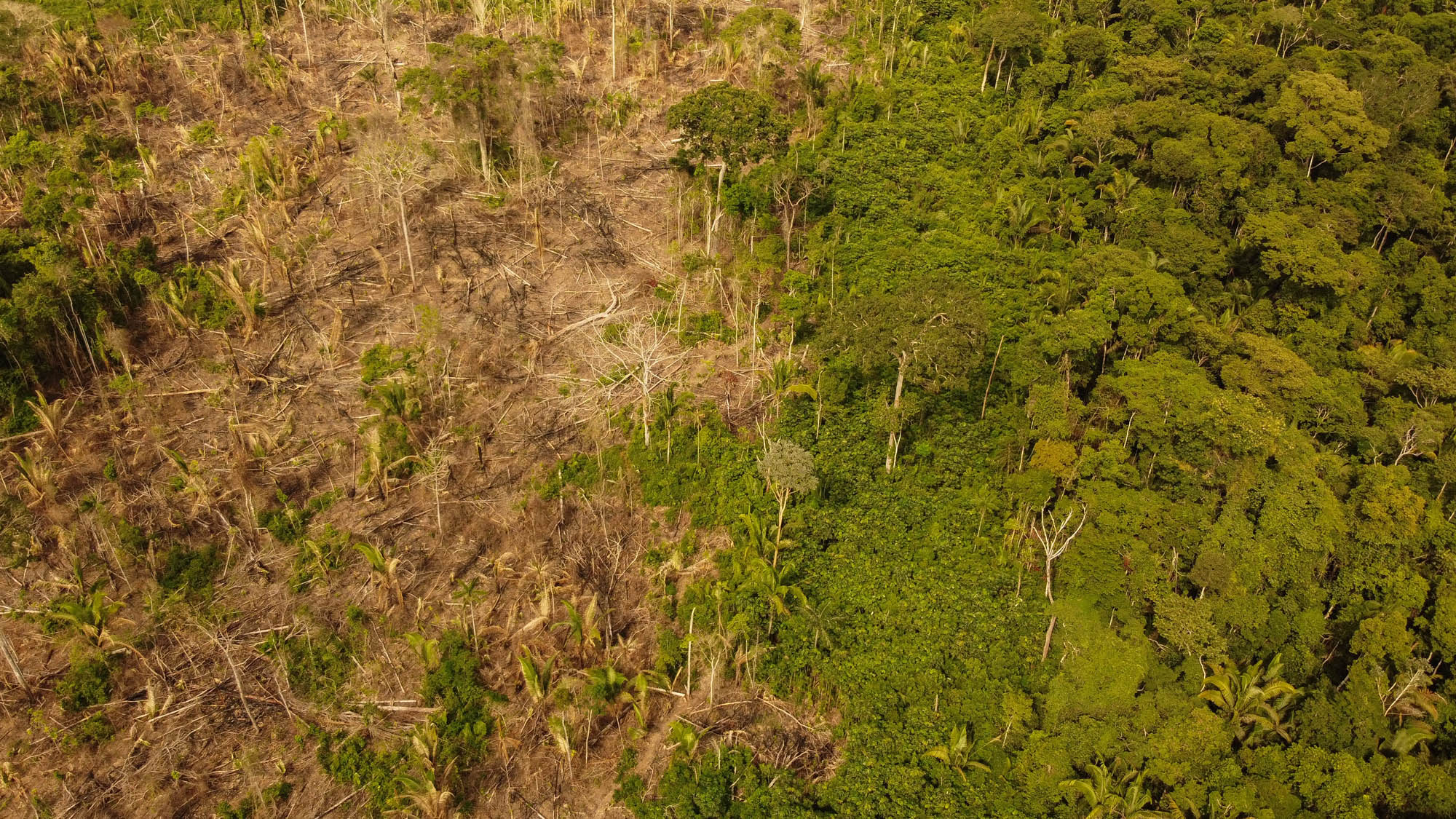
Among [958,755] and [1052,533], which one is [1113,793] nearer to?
[958,755]

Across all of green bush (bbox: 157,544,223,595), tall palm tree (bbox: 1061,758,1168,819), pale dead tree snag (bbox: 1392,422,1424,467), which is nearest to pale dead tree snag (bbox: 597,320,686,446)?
green bush (bbox: 157,544,223,595)

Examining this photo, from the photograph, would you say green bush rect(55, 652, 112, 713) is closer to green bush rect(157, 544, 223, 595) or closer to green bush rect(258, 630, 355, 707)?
green bush rect(157, 544, 223, 595)

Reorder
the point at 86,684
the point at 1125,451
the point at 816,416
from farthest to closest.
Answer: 1. the point at 816,416
2. the point at 1125,451
3. the point at 86,684

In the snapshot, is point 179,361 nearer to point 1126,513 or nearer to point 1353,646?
point 1126,513

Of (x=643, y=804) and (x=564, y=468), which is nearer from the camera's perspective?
(x=643, y=804)

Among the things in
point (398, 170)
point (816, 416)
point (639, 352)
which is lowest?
point (816, 416)

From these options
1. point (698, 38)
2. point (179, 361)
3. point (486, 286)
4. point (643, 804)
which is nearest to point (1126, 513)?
point (643, 804)

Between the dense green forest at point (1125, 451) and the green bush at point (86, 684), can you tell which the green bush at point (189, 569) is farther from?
the dense green forest at point (1125, 451)

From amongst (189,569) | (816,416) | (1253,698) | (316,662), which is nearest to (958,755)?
(1253,698)

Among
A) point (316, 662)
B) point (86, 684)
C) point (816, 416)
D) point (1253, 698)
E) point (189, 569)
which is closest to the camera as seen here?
point (86, 684)
